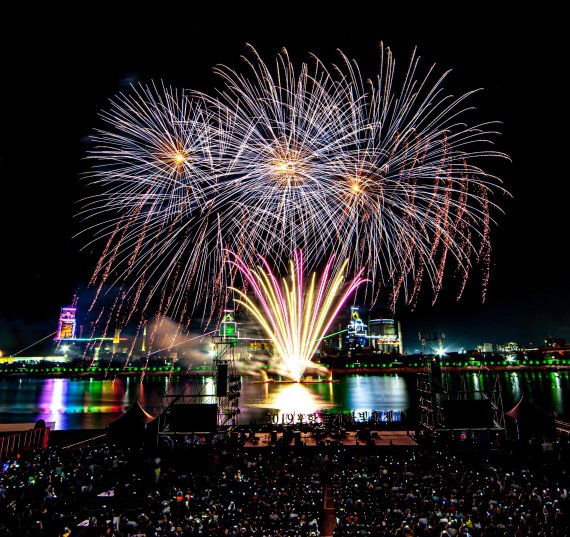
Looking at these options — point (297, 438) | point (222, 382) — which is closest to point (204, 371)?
point (222, 382)

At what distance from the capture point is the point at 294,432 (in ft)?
70.4

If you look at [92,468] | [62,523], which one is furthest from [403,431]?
[62,523]

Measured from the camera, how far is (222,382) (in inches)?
858

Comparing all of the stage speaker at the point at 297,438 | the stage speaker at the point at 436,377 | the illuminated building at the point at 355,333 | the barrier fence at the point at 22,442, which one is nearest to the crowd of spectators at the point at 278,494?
the stage speaker at the point at 297,438

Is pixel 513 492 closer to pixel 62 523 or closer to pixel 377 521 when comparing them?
pixel 377 521

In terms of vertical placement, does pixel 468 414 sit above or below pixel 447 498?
above

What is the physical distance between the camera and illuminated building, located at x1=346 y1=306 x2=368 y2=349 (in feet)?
597

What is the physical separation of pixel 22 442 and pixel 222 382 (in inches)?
351

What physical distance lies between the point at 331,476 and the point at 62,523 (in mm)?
7763

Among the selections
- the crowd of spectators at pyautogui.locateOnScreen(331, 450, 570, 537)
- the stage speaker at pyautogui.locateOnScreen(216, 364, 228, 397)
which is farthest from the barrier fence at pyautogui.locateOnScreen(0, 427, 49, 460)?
the crowd of spectators at pyautogui.locateOnScreen(331, 450, 570, 537)

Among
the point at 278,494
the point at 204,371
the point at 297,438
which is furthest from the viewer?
the point at 204,371

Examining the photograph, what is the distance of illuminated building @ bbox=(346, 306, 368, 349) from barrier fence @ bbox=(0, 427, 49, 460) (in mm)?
162906

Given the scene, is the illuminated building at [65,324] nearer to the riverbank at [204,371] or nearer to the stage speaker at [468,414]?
the riverbank at [204,371]

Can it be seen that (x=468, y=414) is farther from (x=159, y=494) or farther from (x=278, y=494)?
(x=159, y=494)
